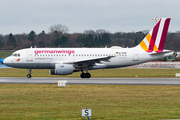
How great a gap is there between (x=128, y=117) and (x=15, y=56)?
28666 mm

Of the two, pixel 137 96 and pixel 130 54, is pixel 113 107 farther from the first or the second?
pixel 130 54

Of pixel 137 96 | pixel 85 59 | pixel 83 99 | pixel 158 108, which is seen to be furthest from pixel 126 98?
pixel 85 59

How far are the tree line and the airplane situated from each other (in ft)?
252

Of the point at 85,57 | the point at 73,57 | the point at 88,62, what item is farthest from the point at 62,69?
the point at 85,57

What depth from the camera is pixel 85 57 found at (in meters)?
41.5

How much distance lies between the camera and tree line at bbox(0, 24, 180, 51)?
409 feet

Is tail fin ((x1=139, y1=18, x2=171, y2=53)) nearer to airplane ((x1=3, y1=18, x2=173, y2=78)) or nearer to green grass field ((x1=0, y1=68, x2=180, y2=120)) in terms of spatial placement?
airplane ((x1=3, y1=18, x2=173, y2=78))

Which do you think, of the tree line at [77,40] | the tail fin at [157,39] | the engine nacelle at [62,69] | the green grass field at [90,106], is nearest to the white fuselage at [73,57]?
the tail fin at [157,39]

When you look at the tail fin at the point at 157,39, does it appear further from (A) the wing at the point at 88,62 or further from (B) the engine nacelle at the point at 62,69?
(B) the engine nacelle at the point at 62,69

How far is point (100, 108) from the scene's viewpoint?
Result: 55.6 ft

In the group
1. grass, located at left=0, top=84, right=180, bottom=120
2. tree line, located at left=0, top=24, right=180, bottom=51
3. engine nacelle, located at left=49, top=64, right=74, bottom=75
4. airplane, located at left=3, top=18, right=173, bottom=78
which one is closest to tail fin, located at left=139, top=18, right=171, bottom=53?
airplane, located at left=3, top=18, right=173, bottom=78

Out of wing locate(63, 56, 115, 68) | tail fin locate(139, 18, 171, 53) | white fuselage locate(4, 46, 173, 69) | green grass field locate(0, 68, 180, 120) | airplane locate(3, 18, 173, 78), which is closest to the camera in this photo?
green grass field locate(0, 68, 180, 120)

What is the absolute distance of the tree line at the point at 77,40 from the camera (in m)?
125

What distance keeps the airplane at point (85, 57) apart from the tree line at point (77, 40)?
252 feet
